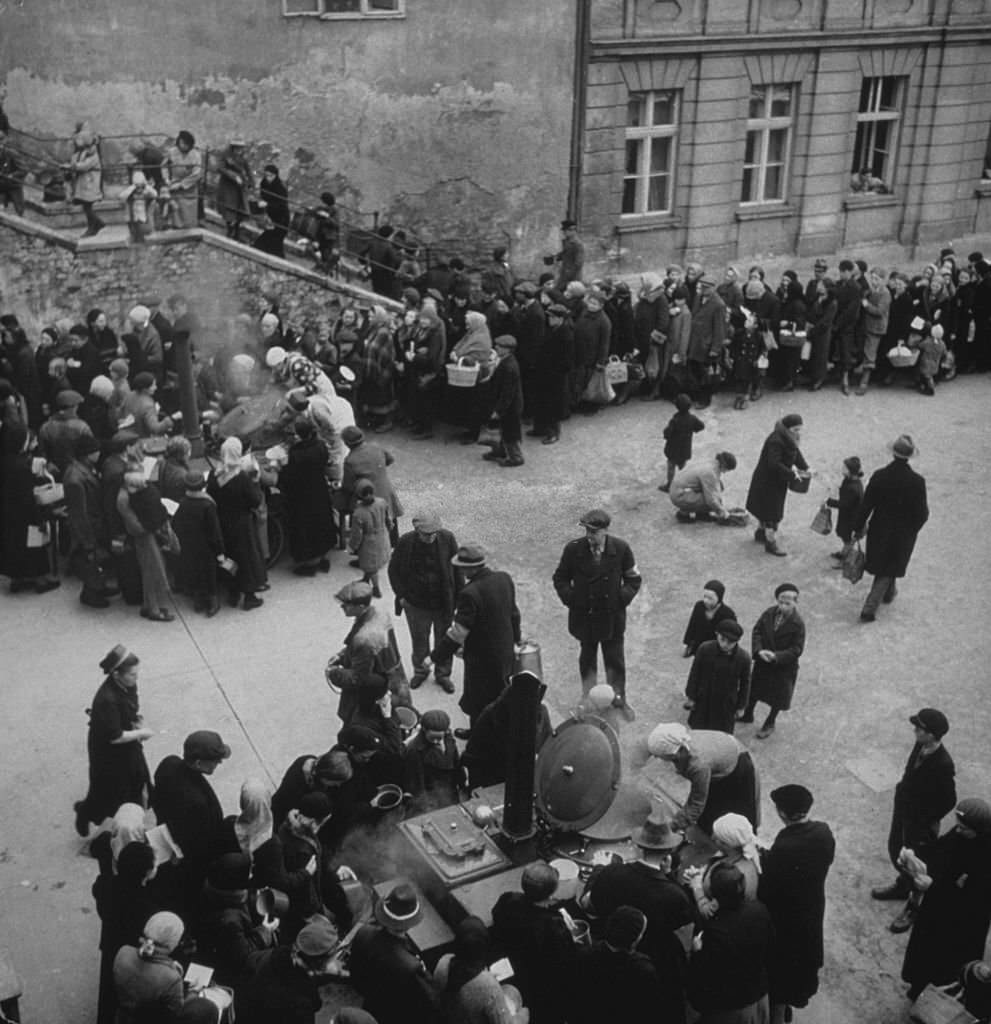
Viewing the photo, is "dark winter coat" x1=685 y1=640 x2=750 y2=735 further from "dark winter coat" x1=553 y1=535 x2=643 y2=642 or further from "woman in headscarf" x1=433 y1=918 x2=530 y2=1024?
"woman in headscarf" x1=433 y1=918 x2=530 y2=1024

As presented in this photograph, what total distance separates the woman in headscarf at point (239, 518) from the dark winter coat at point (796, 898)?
600cm

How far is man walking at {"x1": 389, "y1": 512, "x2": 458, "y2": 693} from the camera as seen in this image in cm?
995

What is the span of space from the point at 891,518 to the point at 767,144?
12.2m

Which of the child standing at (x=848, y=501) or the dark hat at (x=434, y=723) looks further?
the child standing at (x=848, y=501)

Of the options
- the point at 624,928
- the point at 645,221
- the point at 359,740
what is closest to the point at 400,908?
the point at 624,928

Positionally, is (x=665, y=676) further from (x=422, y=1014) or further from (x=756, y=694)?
(x=422, y=1014)

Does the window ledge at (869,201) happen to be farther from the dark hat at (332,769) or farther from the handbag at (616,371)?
the dark hat at (332,769)

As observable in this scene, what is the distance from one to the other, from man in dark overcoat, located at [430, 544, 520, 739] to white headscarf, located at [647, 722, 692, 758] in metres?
2.26

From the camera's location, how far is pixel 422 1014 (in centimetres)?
578

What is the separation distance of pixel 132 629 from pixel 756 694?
17.8ft

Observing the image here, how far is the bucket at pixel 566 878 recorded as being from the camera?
6723mm

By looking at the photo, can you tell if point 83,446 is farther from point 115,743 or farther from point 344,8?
point 344,8

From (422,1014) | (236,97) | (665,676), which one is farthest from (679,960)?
(236,97)

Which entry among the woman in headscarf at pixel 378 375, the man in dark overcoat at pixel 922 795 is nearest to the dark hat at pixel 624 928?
the man in dark overcoat at pixel 922 795
